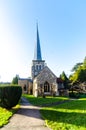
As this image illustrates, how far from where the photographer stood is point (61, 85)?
5381 centimetres

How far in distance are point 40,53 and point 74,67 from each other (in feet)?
44.5

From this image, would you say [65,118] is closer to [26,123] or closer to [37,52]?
[26,123]

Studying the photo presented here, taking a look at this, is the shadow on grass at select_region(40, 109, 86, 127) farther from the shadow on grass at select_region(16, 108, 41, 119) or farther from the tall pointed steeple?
the tall pointed steeple

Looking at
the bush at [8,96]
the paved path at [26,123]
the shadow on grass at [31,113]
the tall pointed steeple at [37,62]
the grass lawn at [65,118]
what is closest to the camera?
the paved path at [26,123]

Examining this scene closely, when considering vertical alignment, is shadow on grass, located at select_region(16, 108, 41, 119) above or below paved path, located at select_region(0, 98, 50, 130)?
above

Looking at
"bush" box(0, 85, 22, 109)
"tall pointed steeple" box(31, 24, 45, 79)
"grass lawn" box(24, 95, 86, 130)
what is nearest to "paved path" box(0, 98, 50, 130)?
"grass lawn" box(24, 95, 86, 130)

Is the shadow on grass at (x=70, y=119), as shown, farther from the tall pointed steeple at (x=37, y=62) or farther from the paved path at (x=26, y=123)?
the tall pointed steeple at (x=37, y=62)

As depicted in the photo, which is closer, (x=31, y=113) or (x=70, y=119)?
(x=70, y=119)

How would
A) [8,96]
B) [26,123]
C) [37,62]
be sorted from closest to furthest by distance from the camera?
[26,123]
[8,96]
[37,62]

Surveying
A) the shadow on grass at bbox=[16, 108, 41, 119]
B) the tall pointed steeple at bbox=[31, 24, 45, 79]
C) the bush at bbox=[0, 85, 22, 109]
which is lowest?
the shadow on grass at bbox=[16, 108, 41, 119]

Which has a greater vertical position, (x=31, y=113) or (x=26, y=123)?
(x=31, y=113)

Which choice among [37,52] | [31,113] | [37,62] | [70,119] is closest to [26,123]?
[70,119]

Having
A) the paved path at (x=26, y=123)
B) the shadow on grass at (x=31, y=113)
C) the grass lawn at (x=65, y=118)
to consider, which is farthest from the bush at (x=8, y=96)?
the paved path at (x=26, y=123)

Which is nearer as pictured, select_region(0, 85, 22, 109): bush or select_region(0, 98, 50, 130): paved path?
select_region(0, 98, 50, 130): paved path
